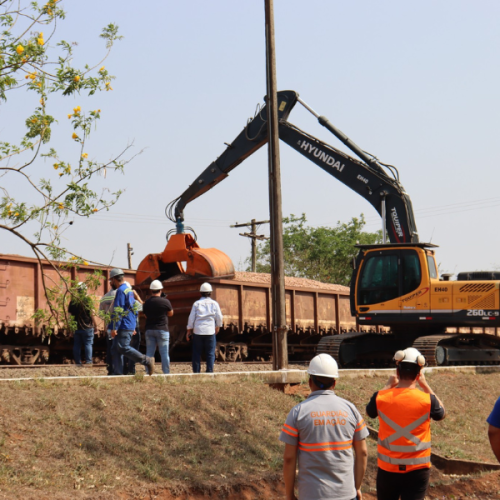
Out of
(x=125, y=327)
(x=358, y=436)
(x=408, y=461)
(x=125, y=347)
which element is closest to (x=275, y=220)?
(x=125, y=327)

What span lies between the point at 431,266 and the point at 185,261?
627 cm

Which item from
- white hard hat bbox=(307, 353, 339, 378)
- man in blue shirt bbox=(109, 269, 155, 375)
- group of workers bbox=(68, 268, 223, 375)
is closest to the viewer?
white hard hat bbox=(307, 353, 339, 378)

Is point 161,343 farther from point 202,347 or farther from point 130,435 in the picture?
point 130,435

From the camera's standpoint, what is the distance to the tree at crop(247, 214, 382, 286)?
2215 inches

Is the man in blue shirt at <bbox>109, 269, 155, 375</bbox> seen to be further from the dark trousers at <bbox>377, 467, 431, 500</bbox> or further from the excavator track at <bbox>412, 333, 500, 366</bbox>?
the excavator track at <bbox>412, 333, 500, 366</bbox>

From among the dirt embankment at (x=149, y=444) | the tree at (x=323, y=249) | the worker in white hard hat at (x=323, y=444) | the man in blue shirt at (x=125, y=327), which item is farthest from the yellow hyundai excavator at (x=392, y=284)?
the tree at (x=323, y=249)

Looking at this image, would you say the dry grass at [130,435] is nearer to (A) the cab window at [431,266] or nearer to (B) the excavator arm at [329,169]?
(A) the cab window at [431,266]

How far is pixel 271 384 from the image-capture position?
11.2 m

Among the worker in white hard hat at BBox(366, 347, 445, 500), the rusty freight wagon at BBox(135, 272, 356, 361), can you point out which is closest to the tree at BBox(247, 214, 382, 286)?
the rusty freight wagon at BBox(135, 272, 356, 361)

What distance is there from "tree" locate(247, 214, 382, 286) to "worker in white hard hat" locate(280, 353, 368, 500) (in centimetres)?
5072

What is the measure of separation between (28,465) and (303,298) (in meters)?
15.1

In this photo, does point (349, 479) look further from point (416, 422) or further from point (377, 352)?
point (377, 352)

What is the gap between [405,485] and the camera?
5.36m

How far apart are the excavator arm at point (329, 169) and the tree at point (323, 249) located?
3498 centimetres
